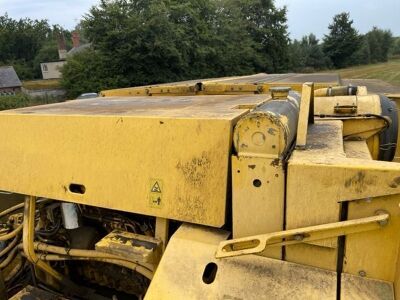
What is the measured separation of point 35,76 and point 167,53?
1451 inches

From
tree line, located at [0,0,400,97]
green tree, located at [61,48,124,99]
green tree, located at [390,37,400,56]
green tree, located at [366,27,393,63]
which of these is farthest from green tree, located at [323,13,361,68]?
green tree, located at [61,48,124,99]

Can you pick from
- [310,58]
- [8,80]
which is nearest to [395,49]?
[310,58]

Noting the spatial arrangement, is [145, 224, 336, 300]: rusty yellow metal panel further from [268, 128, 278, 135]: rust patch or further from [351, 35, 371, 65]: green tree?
[351, 35, 371, 65]: green tree

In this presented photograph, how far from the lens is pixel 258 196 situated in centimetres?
170

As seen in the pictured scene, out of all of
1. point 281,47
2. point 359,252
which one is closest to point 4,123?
point 359,252

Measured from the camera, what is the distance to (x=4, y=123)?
8.37ft

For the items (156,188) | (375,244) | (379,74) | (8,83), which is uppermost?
(156,188)

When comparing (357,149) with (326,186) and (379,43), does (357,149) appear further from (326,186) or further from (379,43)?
(379,43)

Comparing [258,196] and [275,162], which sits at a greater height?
[275,162]

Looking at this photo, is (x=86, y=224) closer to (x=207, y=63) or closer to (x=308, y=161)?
(x=308, y=161)

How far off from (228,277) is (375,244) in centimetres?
63

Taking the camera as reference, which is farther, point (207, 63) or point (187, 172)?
point (207, 63)

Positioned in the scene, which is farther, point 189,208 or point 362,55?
point 362,55

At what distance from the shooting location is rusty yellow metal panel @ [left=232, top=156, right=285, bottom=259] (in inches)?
65.1
